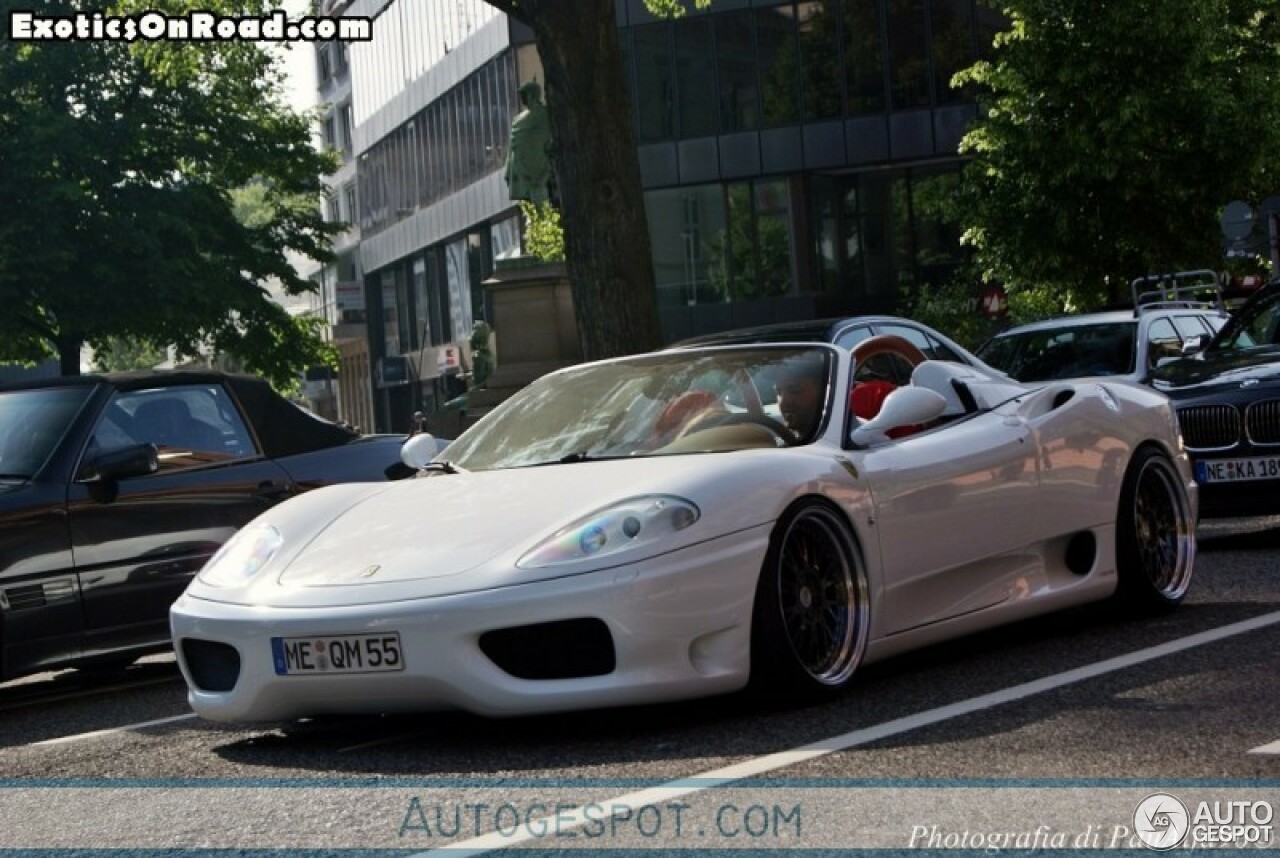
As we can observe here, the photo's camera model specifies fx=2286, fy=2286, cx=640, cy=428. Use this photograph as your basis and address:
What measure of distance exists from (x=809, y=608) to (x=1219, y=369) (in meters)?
6.95

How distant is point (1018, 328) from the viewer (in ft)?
57.6

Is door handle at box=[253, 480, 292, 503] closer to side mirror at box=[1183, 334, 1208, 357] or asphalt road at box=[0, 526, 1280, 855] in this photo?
asphalt road at box=[0, 526, 1280, 855]

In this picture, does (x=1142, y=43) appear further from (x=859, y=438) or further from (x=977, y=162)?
(x=859, y=438)

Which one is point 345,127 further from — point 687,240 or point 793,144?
point 793,144

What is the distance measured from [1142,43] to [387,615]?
88.2 ft

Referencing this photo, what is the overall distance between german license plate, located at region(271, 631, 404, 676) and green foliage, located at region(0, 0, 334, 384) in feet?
100

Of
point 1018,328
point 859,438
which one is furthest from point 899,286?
point 859,438

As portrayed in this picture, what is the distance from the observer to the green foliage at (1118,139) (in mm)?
31312

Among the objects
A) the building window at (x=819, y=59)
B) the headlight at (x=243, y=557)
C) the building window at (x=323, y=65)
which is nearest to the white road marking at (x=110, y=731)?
the headlight at (x=243, y=557)

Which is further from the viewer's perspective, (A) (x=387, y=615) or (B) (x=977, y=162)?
(B) (x=977, y=162)

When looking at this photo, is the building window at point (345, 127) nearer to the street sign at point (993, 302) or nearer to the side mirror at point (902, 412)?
the street sign at point (993, 302)

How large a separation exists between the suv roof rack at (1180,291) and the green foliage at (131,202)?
15.4 metres

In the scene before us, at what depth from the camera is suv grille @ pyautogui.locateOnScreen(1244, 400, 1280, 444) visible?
1262 centimetres

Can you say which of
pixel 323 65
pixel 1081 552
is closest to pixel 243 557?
pixel 1081 552
